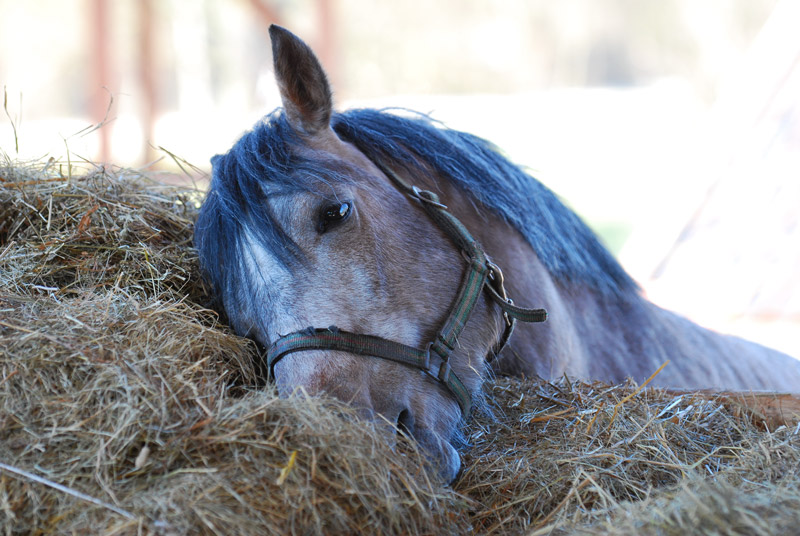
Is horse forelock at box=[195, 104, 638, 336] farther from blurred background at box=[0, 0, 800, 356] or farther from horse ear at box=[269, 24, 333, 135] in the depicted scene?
blurred background at box=[0, 0, 800, 356]

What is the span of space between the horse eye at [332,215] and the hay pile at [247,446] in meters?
0.41

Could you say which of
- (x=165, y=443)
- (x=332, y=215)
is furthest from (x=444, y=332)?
(x=165, y=443)

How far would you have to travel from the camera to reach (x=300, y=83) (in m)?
1.92

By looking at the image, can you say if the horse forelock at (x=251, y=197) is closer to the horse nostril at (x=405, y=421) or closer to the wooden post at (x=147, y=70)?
the horse nostril at (x=405, y=421)

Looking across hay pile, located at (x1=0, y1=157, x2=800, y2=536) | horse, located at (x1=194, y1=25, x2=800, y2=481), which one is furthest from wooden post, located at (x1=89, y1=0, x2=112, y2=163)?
horse, located at (x1=194, y1=25, x2=800, y2=481)

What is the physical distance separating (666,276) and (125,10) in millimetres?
22520

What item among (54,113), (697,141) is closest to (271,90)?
(697,141)

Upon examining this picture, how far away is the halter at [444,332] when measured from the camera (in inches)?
61.9

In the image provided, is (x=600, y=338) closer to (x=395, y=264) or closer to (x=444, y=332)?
(x=444, y=332)

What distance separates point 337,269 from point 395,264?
0.18 m

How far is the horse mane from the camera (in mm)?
2145

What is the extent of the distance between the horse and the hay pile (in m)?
0.13

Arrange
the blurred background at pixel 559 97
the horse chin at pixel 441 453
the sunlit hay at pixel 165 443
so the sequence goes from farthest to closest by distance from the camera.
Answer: the blurred background at pixel 559 97
the horse chin at pixel 441 453
the sunlit hay at pixel 165 443

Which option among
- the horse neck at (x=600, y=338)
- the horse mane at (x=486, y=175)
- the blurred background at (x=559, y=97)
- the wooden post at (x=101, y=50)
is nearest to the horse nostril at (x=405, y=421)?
the horse neck at (x=600, y=338)
